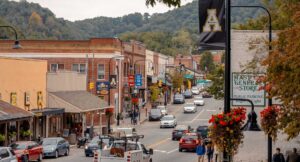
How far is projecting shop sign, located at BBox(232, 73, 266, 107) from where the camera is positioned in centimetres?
2541

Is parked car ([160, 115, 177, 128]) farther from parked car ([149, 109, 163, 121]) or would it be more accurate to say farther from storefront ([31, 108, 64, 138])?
storefront ([31, 108, 64, 138])

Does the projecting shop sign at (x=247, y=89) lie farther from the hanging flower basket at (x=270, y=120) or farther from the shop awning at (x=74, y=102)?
the shop awning at (x=74, y=102)

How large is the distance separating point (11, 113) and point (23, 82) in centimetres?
745

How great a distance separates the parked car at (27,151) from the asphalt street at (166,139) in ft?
7.33

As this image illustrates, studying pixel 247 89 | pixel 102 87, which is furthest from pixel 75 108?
pixel 247 89

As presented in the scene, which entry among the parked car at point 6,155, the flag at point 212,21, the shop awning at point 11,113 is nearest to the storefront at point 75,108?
the shop awning at point 11,113

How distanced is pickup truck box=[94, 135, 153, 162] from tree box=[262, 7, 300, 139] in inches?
346

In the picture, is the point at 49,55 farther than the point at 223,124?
Yes

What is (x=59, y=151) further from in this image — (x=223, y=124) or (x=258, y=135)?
(x=223, y=124)

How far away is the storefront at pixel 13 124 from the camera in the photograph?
141 feet

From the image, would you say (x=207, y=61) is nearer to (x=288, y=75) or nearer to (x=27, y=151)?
(x=27, y=151)

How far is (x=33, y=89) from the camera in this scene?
2138 inches

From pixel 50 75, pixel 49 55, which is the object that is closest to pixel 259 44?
pixel 50 75

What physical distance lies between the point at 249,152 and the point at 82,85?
39.9 metres
